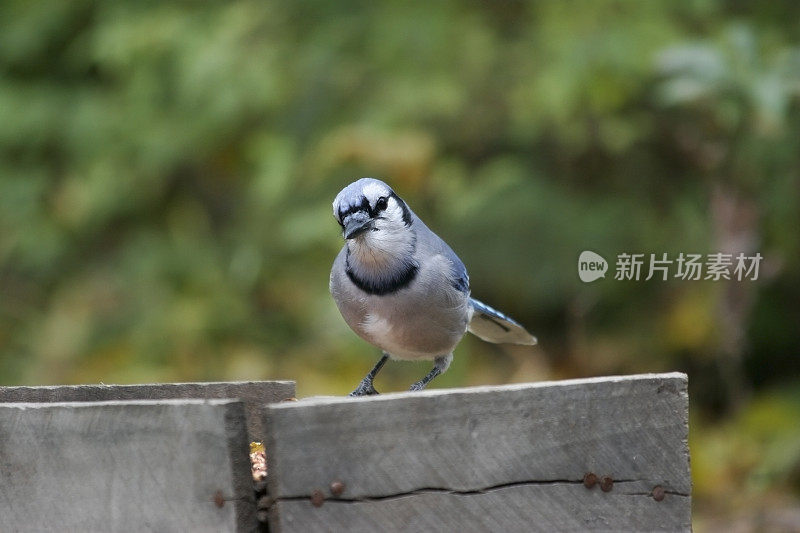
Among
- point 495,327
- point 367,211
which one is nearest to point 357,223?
point 367,211

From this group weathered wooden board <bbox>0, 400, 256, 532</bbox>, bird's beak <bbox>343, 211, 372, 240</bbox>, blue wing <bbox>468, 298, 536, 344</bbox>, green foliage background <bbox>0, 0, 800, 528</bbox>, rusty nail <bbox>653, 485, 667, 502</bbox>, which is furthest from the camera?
green foliage background <bbox>0, 0, 800, 528</bbox>

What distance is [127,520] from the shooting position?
1616 millimetres

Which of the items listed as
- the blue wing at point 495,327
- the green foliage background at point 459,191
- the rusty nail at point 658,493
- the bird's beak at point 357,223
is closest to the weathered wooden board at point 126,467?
the rusty nail at point 658,493

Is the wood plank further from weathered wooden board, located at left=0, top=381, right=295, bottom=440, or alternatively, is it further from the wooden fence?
weathered wooden board, located at left=0, top=381, right=295, bottom=440

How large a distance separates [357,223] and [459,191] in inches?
86.0

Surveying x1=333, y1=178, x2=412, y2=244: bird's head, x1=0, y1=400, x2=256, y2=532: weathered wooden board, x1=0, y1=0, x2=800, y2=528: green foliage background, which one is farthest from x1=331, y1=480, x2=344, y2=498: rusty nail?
x1=0, y1=0, x2=800, y2=528: green foliage background

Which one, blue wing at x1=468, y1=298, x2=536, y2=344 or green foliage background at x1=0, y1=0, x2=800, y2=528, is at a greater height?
green foliage background at x1=0, y1=0, x2=800, y2=528

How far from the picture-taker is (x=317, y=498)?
1.54 m

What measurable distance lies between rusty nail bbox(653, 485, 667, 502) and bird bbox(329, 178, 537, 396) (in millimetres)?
859

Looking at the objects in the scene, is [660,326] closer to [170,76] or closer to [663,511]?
[170,76]

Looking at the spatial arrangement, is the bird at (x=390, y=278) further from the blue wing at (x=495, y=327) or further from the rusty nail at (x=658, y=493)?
the rusty nail at (x=658, y=493)

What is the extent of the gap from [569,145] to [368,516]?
3.25m

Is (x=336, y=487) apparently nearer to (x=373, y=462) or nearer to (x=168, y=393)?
(x=373, y=462)

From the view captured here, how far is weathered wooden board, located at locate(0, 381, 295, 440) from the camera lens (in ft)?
6.79
